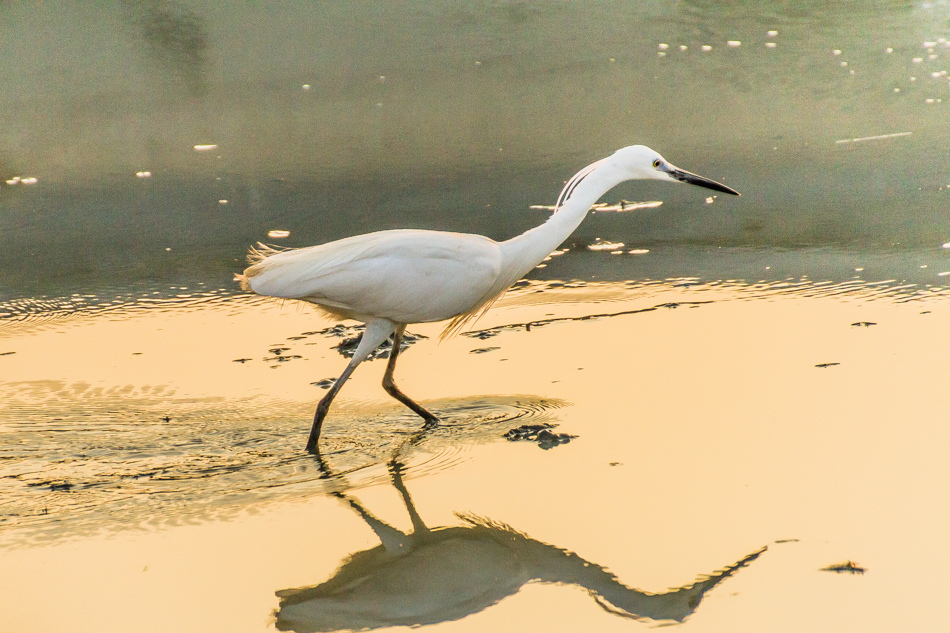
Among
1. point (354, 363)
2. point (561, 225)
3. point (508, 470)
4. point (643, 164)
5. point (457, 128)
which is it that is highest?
point (457, 128)

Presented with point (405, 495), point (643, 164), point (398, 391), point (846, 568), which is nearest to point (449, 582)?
point (405, 495)

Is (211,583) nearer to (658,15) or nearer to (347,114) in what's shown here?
(347,114)

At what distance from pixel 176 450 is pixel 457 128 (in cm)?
531

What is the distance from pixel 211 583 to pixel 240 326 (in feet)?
7.89

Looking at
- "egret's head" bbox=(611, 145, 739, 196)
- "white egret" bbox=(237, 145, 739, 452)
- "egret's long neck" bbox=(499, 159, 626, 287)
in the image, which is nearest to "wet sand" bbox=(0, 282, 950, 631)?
"white egret" bbox=(237, 145, 739, 452)

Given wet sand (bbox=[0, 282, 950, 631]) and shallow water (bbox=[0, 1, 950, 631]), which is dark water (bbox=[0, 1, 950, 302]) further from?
wet sand (bbox=[0, 282, 950, 631])

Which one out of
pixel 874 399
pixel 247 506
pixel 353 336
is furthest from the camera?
pixel 353 336

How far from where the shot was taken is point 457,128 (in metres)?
8.46

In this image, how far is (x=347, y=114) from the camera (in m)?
9.02

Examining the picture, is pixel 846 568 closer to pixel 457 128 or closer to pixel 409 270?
pixel 409 270

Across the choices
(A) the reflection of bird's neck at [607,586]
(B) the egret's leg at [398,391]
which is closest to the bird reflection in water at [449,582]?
(A) the reflection of bird's neck at [607,586]

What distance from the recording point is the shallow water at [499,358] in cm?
277

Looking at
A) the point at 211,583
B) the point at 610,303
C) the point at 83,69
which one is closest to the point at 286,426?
the point at 211,583

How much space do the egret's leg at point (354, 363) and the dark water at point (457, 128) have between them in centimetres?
183
